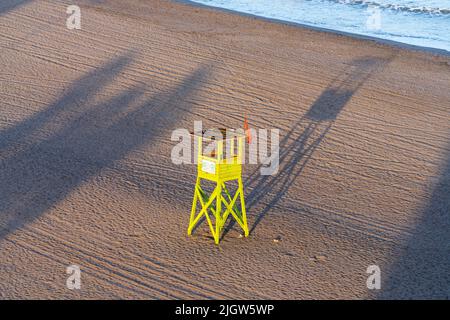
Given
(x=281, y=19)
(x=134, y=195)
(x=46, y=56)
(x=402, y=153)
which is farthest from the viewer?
(x=281, y=19)

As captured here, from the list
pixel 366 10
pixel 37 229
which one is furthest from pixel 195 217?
pixel 366 10

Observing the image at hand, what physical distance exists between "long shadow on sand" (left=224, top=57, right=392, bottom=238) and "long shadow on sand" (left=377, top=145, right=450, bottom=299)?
5.89 ft

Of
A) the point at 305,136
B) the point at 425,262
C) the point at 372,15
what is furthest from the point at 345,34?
the point at 425,262

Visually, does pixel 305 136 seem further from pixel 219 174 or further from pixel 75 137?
pixel 219 174

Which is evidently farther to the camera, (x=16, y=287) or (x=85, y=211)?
(x=85, y=211)

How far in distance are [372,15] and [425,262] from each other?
15.3 meters

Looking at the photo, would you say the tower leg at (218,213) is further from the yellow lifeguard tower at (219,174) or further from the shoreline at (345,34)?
the shoreline at (345,34)

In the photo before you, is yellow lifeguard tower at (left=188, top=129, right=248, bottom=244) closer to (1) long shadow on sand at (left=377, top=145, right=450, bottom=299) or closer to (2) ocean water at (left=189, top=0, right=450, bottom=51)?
(1) long shadow on sand at (left=377, top=145, right=450, bottom=299)

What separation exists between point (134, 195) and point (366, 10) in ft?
50.1

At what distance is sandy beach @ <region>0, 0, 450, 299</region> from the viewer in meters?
8.92

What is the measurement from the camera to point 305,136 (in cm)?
1288

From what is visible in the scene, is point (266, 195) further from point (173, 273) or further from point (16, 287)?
point (16, 287)
